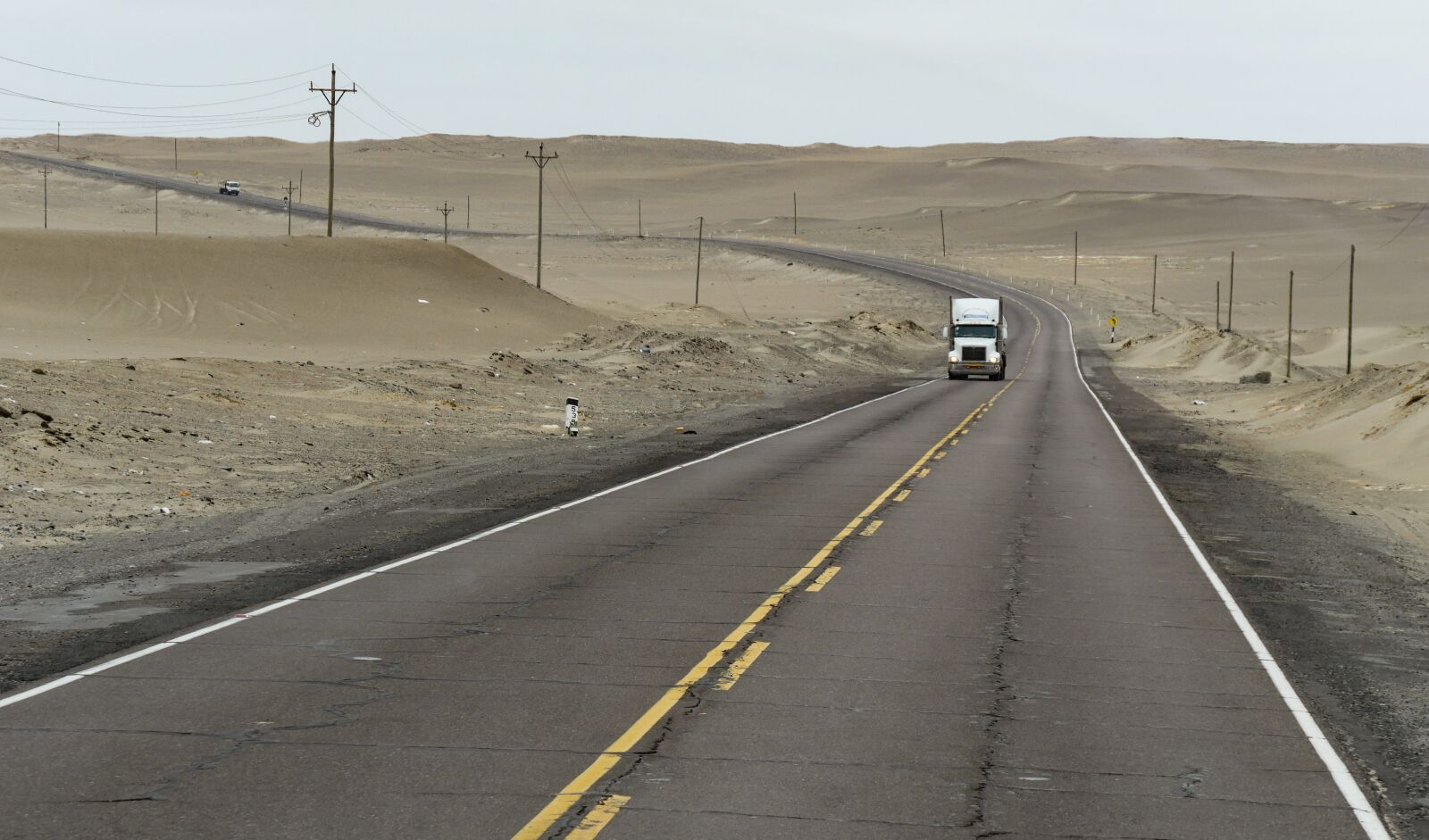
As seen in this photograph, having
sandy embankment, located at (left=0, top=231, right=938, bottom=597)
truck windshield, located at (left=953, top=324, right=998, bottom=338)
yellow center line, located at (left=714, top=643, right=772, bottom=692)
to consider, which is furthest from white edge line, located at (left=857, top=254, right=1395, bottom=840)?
truck windshield, located at (left=953, top=324, right=998, bottom=338)

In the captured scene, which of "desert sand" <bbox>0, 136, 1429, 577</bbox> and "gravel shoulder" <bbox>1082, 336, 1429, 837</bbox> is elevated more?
"desert sand" <bbox>0, 136, 1429, 577</bbox>

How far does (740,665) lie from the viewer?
12203 millimetres

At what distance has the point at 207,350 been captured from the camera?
54438mm

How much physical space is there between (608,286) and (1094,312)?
44476 millimetres

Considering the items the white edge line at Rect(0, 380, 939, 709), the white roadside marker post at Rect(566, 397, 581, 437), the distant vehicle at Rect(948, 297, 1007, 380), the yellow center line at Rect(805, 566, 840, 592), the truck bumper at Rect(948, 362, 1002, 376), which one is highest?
the distant vehicle at Rect(948, 297, 1007, 380)

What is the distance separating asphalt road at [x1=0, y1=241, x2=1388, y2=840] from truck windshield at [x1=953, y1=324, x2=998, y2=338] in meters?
49.9

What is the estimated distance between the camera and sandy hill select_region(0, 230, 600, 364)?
56.8 m

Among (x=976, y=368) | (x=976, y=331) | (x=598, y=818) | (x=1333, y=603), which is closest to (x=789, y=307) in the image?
(x=976, y=331)

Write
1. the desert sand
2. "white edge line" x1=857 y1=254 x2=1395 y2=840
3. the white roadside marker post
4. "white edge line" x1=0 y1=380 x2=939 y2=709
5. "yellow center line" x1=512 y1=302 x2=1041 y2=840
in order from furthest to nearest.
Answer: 1. the desert sand
2. the white roadside marker post
3. "white edge line" x1=0 y1=380 x2=939 y2=709
4. "white edge line" x1=857 y1=254 x2=1395 y2=840
5. "yellow center line" x1=512 y1=302 x2=1041 y2=840

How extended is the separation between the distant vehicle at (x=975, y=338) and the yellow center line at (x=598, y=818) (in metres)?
61.3

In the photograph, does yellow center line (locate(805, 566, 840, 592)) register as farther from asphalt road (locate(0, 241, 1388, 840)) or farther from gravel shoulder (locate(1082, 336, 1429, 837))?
gravel shoulder (locate(1082, 336, 1429, 837))

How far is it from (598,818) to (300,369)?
3937 centimetres

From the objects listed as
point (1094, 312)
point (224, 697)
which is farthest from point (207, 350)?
point (1094, 312)

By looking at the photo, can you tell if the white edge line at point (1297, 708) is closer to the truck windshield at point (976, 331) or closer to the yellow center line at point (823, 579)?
the yellow center line at point (823, 579)
